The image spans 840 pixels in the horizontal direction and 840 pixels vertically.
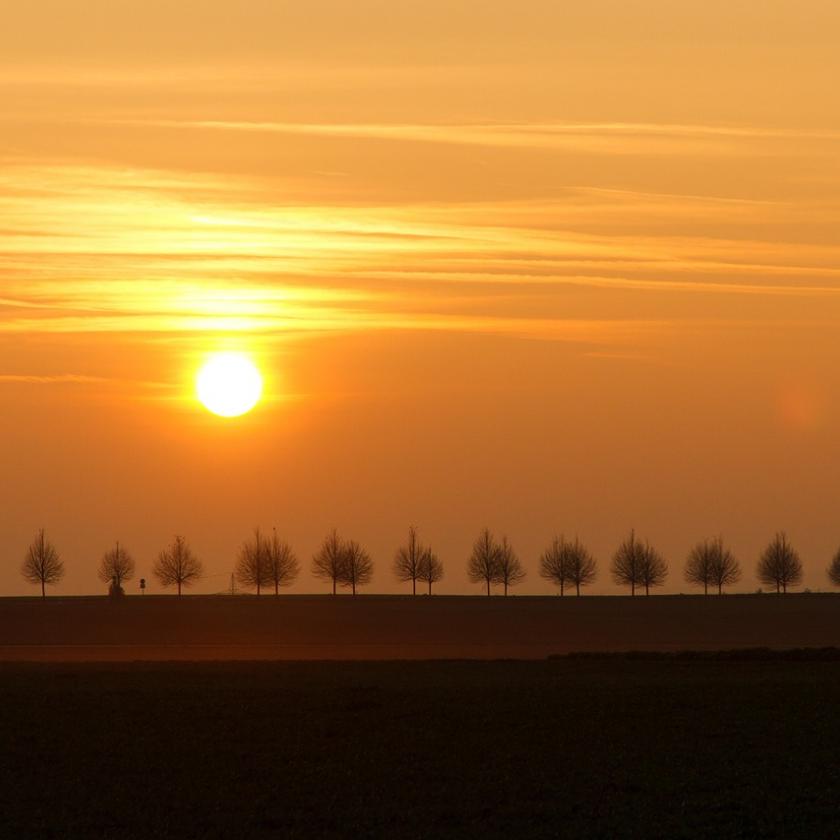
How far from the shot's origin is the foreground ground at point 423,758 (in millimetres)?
27734

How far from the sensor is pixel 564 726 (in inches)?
1549

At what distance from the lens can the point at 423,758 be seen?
113ft

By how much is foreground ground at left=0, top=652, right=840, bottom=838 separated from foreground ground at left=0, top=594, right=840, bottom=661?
99.1 ft

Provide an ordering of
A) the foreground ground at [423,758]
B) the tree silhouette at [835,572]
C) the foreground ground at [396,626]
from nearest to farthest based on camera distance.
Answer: the foreground ground at [423,758], the foreground ground at [396,626], the tree silhouette at [835,572]

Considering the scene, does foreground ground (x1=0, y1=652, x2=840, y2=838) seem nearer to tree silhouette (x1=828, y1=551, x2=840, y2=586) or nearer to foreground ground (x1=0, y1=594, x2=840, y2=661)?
foreground ground (x1=0, y1=594, x2=840, y2=661)

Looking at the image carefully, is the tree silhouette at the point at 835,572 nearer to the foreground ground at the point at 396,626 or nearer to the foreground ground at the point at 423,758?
the foreground ground at the point at 396,626

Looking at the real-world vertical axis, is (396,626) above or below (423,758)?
above

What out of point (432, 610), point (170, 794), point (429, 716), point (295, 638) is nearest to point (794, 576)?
point (432, 610)

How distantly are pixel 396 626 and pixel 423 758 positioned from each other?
3496 inches

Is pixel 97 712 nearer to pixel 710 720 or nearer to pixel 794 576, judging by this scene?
pixel 710 720

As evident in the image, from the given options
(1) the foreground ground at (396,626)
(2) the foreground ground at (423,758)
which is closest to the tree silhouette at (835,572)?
(1) the foreground ground at (396,626)

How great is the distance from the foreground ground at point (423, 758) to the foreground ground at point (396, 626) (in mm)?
30207

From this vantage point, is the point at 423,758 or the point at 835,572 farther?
the point at 835,572

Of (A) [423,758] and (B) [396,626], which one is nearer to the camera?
(A) [423,758]
